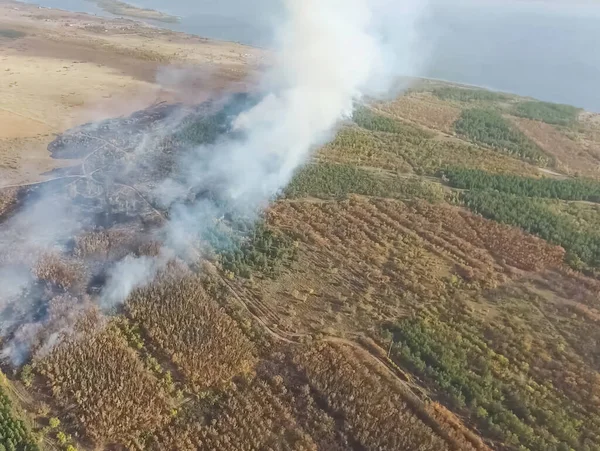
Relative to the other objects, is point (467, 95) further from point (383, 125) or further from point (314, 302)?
point (314, 302)

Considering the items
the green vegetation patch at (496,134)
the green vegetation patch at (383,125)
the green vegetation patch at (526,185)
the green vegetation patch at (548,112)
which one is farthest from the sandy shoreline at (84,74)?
the green vegetation patch at (548,112)

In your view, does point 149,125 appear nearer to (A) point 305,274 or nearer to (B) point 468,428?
(A) point 305,274

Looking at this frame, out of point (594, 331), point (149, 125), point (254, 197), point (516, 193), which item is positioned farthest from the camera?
point (149, 125)

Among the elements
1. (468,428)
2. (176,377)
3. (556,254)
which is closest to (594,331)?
(556,254)

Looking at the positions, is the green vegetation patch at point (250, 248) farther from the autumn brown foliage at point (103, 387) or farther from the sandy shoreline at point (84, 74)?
the sandy shoreline at point (84, 74)

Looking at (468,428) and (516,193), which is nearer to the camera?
(468,428)

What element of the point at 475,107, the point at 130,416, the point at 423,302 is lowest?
the point at 130,416

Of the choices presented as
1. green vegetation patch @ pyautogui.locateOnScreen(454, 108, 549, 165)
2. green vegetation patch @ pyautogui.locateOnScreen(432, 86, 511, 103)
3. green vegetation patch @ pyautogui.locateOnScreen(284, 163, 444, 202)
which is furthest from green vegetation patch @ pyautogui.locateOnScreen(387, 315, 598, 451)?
green vegetation patch @ pyautogui.locateOnScreen(432, 86, 511, 103)

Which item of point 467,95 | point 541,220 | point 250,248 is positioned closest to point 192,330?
point 250,248
